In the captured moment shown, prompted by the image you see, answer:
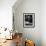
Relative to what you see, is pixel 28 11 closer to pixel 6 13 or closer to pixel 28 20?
pixel 28 20

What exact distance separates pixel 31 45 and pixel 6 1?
2.01 meters

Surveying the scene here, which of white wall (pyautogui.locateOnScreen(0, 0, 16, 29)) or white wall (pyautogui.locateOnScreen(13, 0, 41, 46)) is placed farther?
white wall (pyautogui.locateOnScreen(13, 0, 41, 46))

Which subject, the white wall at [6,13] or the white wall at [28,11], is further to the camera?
the white wall at [28,11]

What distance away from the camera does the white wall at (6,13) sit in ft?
14.8

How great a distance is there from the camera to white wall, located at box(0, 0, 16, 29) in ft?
14.8

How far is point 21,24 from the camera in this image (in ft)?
19.0

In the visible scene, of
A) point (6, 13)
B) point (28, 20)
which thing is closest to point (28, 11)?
point (28, 20)

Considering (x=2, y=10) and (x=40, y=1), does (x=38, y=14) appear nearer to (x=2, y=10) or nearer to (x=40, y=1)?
(x=40, y=1)

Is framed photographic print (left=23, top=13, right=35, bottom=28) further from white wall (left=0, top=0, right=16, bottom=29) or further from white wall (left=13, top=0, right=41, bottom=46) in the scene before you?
white wall (left=0, top=0, right=16, bottom=29)

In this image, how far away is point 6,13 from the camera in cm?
459

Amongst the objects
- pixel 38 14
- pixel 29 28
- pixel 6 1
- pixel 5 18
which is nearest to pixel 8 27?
pixel 5 18

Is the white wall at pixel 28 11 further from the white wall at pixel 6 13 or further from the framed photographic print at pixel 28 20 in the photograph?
the white wall at pixel 6 13

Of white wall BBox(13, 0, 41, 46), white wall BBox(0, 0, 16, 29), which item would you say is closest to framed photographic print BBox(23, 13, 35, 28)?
white wall BBox(13, 0, 41, 46)

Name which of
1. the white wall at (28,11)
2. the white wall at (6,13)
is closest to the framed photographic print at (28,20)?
the white wall at (28,11)
